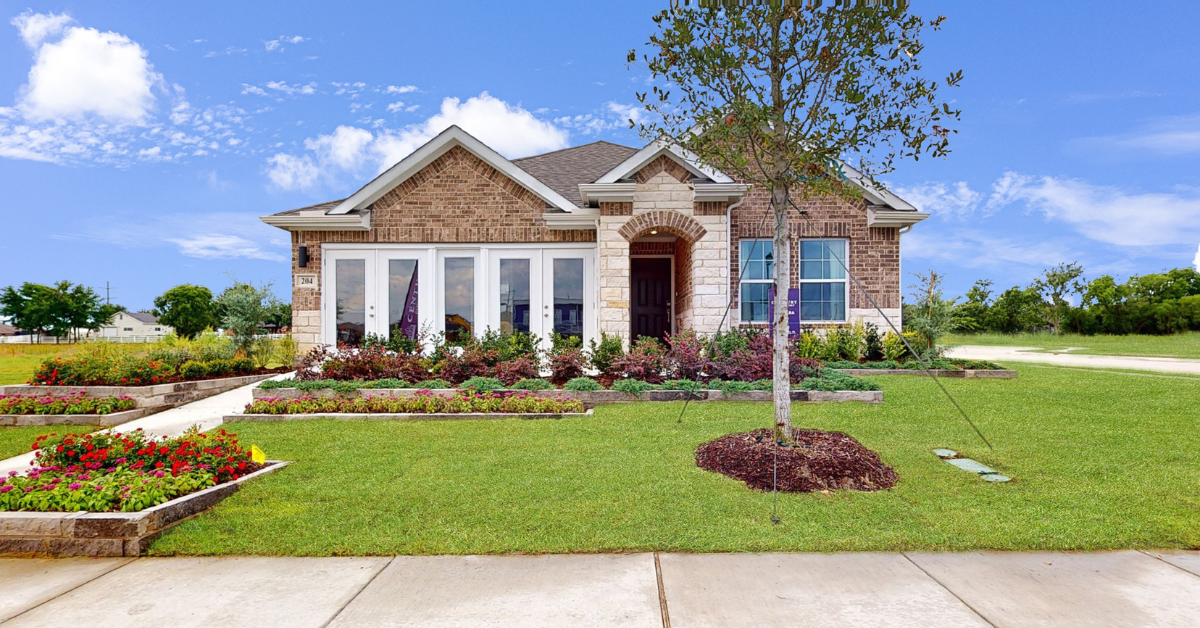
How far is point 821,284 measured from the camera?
14.6 m

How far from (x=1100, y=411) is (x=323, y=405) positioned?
35.2 ft

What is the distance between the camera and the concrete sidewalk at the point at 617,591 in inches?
111

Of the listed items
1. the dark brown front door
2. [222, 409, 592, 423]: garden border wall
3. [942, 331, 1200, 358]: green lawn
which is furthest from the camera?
[942, 331, 1200, 358]: green lawn

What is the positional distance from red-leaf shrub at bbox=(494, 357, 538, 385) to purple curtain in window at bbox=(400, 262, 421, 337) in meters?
4.08

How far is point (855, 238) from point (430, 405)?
36.4 feet

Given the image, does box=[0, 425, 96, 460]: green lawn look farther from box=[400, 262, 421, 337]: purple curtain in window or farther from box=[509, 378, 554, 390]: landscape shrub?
box=[400, 262, 421, 337]: purple curtain in window

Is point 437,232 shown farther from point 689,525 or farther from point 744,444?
point 689,525

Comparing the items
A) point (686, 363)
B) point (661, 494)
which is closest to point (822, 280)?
point (686, 363)

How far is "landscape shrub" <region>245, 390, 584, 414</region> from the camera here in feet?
26.5

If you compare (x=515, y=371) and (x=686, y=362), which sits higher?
(x=686, y=362)

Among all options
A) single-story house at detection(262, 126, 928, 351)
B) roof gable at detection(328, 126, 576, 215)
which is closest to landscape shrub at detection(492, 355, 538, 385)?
single-story house at detection(262, 126, 928, 351)

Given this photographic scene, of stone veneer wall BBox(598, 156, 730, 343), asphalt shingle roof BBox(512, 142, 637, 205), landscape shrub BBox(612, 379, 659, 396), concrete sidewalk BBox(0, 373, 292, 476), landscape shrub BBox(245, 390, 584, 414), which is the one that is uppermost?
asphalt shingle roof BBox(512, 142, 637, 205)

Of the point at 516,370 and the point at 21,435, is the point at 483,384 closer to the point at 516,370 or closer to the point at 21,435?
the point at 516,370

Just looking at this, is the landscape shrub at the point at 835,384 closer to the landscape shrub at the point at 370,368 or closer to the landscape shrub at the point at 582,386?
the landscape shrub at the point at 582,386
